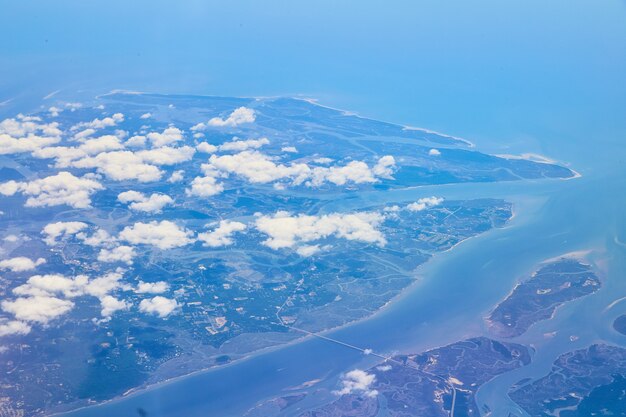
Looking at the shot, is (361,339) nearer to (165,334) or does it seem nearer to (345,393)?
(345,393)

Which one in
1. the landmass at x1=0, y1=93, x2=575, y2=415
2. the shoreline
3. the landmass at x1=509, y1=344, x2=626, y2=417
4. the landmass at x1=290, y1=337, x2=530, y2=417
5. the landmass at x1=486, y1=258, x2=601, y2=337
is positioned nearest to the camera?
the landmass at x1=509, y1=344, x2=626, y2=417

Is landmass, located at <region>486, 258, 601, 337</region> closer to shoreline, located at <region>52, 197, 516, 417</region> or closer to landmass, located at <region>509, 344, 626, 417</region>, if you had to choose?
landmass, located at <region>509, 344, 626, 417</region>

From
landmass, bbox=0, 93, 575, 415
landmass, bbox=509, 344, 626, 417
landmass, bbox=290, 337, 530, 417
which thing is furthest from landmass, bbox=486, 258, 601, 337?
landmass, bbox=0, 93, 575, 415

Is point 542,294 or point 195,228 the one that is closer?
point 542,294

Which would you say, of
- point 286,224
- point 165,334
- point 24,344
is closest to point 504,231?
point 286,224

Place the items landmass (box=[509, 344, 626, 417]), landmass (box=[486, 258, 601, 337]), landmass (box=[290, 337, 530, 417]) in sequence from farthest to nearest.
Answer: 1. landmass (box=[486, 258, 601, 337])
2. landmass (box=[290, 337, 530, 417])
3. landmass (box=[509, 344, 626, 417])

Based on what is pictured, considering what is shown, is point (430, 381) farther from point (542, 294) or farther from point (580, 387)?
point (542, 294)

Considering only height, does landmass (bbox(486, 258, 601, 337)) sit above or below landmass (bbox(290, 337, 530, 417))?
above

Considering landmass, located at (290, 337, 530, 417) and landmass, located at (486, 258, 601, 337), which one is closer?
landmass, located at (290, 337, 530, 417)

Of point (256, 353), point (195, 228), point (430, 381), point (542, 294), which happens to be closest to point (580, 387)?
point (430, 381)

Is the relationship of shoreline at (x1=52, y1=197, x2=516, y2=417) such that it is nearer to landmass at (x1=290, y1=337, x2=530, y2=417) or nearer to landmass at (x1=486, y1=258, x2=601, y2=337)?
landmass at (x1=290, y1=337, x2=530, y2=417)

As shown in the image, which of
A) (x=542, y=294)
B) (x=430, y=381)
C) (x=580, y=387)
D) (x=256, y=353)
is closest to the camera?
(x=580, y=387)
